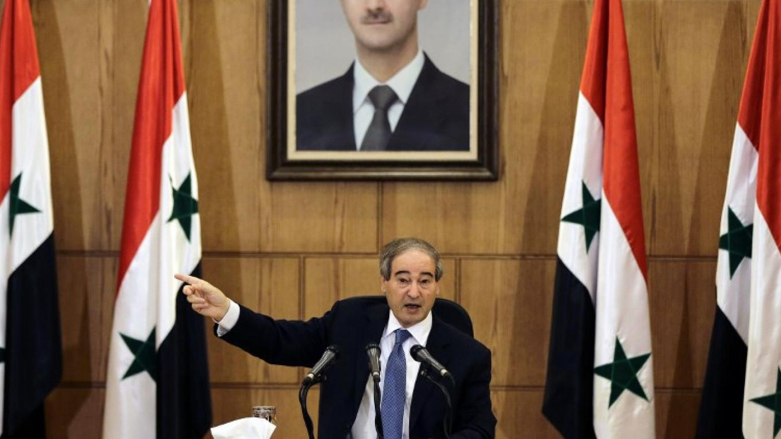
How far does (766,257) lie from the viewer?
465 cm

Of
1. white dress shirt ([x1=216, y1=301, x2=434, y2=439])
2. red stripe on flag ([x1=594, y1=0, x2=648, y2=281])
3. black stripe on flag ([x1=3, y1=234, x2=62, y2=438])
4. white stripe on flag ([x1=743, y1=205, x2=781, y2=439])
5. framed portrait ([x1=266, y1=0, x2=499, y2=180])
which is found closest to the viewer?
white dress shirt ([x1=216, y1=301, x2=434, y2=439])

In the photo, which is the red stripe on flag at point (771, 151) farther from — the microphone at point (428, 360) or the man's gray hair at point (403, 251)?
the microphone at point (428, 360)

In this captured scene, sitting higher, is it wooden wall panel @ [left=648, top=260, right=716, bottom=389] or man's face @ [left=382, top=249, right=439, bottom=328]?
man's face @ [left=382, top=249, right=439, bottom=328]

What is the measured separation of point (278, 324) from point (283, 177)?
1.56m

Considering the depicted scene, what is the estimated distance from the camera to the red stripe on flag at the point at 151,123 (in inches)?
192

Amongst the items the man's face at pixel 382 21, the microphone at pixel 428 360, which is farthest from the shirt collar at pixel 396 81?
the microphone at pixel 428 360

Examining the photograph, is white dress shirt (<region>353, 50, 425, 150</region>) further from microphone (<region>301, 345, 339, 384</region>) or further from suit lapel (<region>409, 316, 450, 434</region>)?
microphone (<region>301, 345, 339, 384</region>)

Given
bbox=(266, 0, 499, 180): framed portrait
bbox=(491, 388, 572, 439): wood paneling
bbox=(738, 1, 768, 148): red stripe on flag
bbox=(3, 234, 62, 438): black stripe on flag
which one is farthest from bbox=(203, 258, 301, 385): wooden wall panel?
bbox=(738, 1, 768, 148): red stripe on flag

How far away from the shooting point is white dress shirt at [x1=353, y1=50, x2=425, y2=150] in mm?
5289

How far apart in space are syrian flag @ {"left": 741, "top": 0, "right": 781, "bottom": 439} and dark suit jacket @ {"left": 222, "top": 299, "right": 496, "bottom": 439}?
158cm

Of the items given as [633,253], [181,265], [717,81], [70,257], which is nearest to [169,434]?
[181,265]

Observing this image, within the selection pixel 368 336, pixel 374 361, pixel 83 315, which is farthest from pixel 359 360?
pixel 83 315

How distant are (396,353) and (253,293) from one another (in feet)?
6.14

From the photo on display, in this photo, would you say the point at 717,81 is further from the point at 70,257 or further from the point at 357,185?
the point at 70,257
